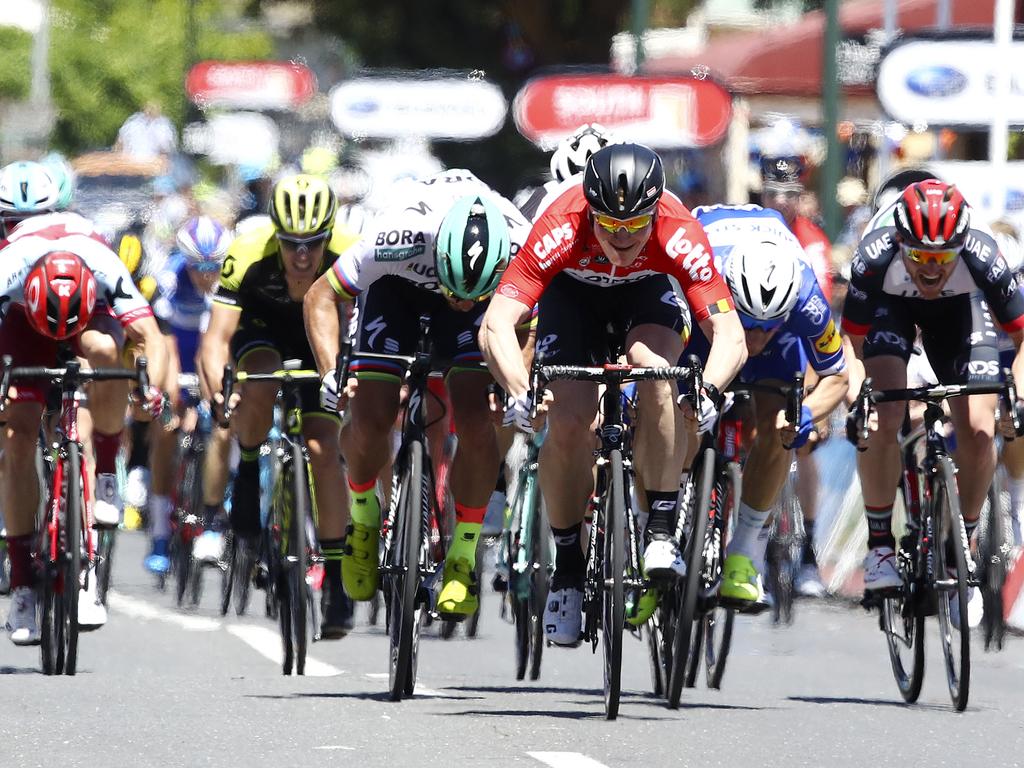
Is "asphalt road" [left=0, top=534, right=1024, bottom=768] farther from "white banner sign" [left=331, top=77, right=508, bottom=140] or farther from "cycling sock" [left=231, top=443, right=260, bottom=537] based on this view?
"white banner sign" [left=331, top=77, right=508, bottom=140]

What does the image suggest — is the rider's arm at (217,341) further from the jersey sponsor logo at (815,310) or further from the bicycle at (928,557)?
the bicycle at (928,557)

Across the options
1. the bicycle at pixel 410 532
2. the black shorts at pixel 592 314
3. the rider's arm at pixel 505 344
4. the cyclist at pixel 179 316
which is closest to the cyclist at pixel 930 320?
the black shorts at pixel 592 314

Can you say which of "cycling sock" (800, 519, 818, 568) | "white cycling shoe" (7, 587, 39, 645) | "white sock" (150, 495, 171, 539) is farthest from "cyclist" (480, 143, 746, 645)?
"white sock" (150, 495, 171, 539)

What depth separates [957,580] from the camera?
998 centimetres

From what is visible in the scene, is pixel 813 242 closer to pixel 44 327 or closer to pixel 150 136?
pixel 44 327

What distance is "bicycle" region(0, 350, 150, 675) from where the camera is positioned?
420 inches

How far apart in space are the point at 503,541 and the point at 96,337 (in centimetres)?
199

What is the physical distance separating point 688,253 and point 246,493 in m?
3.89

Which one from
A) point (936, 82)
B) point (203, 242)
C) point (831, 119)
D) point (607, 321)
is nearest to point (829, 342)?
point (607, 321)

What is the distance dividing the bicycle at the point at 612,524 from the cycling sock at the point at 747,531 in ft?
3.03

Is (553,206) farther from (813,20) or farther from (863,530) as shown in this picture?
(813,20)

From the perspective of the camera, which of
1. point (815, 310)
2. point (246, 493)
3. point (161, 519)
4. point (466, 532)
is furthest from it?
point (161, 519)

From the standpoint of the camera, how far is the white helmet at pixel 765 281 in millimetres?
10328

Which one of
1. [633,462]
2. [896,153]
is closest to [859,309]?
[633,462]
